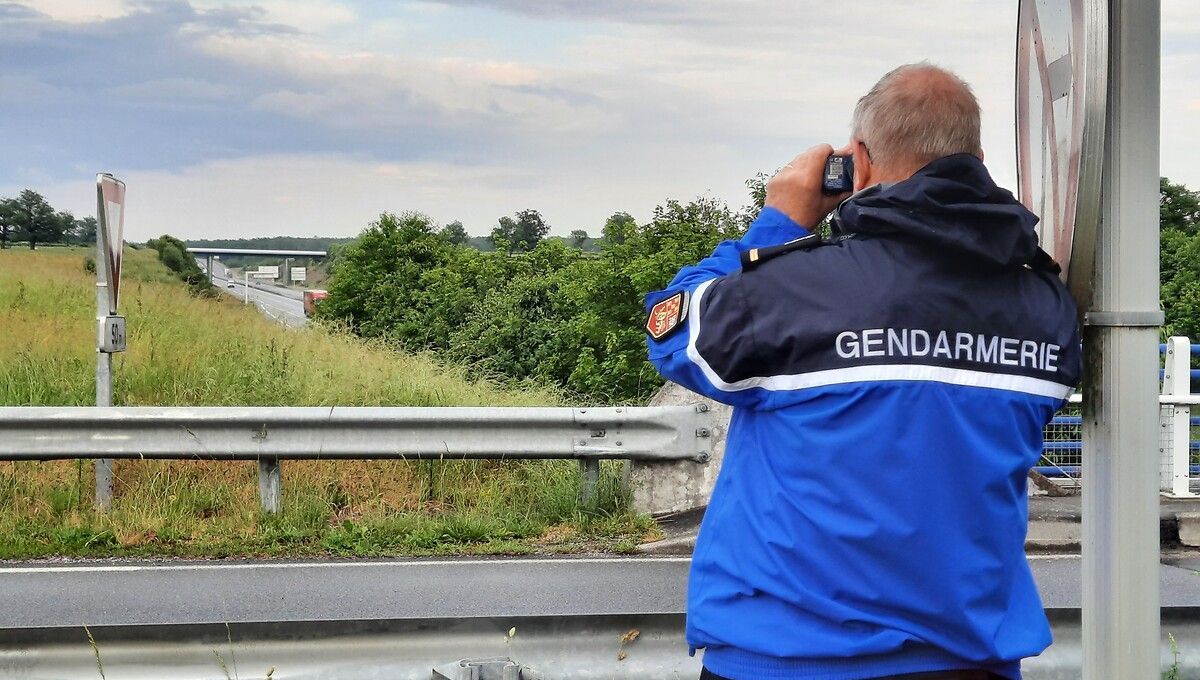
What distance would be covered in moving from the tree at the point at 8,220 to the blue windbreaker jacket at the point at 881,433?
39.3m

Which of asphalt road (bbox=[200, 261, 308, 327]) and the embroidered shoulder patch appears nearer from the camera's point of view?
the embroidered shoulder patch

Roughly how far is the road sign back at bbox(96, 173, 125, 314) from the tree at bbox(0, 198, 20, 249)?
31746 mm

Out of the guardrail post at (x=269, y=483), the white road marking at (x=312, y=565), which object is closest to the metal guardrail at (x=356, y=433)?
the guardrail post at (x=269, y=483)

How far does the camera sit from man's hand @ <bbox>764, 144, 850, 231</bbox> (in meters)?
2.12

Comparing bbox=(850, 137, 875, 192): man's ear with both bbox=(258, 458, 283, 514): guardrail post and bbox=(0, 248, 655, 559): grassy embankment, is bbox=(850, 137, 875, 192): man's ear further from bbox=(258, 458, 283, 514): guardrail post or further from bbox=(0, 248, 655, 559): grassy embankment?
bbox=(258, 458, 283, 514): guardrail post

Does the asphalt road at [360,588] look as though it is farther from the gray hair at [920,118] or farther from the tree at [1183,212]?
the tree at [1183,212]

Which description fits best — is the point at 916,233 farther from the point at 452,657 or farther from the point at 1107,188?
the point at 452,657

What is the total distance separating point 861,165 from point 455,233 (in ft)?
86.4

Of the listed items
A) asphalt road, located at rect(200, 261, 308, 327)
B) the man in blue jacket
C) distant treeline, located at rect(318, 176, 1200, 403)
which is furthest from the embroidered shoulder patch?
asphalt road, located at rect(200, 261, 308, 327)

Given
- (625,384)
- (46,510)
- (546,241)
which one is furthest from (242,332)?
(46,510)

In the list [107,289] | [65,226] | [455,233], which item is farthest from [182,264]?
[107,289]

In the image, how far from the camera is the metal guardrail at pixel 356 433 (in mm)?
7621

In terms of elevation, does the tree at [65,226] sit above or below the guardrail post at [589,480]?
above

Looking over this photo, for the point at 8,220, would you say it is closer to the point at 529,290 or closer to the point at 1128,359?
the point at 529,290
